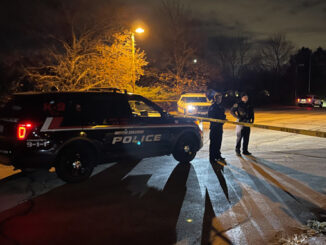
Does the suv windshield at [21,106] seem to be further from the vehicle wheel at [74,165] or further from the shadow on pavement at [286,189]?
the shadow on pavement at [286,189]

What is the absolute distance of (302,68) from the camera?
54250 millimetres

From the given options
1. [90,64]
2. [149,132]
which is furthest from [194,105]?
[149,132]

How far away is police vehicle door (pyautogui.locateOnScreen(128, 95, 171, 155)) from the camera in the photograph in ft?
21.1

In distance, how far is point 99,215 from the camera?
4.31 meters

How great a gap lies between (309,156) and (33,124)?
6663 millimetres

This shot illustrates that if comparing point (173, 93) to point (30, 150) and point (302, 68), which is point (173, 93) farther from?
point (302, 68)

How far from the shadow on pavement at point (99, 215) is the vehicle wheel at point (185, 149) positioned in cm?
139

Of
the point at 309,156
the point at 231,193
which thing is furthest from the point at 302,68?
the point at 231,193

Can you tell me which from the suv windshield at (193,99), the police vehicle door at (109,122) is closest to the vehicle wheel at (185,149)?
the police vehicle door at (109,122)

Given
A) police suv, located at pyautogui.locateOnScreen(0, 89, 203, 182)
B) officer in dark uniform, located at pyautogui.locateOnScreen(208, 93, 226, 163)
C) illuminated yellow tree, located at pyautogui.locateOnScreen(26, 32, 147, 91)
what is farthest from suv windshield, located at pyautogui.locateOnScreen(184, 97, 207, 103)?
police suv, located at pyautogui.locateOnScreen(0, 89, 203, 182)

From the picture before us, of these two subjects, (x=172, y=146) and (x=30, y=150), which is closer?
(x=30, y=150)

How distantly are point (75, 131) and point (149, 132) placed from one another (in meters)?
1.64

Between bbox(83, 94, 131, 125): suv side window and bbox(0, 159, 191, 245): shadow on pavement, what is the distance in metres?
1.18

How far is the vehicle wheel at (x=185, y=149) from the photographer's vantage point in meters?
7.26
